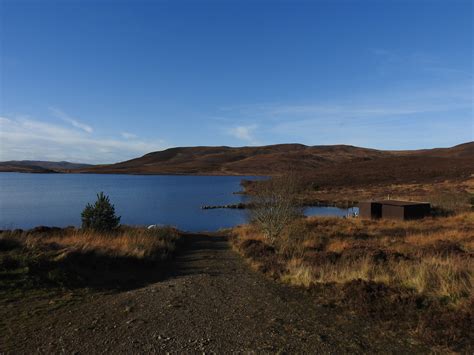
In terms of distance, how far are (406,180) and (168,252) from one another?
225ft

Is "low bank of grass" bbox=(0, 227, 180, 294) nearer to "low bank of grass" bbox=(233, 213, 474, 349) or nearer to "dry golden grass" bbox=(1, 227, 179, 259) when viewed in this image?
"dry golden grass" bbox=(1, 227, 179, 259)

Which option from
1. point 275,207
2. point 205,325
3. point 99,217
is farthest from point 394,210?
point 205,325

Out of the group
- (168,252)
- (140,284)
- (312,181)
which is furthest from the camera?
Answer: (312,181)

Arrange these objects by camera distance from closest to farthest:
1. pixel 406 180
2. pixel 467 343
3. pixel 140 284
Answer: pixel 467 343, pixel 140 284, pixel 406 180

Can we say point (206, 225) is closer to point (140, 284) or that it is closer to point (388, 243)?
point (388, 243)

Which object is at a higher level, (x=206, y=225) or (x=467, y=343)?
(x=467, y=343)

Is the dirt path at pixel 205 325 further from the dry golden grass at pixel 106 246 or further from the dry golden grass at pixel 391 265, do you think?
the dry golden grass at pixel 106 246

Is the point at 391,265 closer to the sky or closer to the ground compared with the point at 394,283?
closer to the ground

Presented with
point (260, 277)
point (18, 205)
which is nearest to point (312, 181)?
point (18, 205)

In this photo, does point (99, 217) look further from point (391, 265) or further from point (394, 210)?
point (394, 210)

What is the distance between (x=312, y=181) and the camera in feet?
257

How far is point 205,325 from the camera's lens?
5.52 m

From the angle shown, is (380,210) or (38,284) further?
(380,210)

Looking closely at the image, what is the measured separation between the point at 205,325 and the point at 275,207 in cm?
1167
